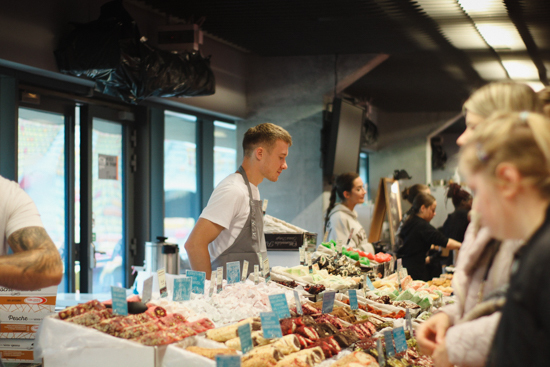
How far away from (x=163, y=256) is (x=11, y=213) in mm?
3125

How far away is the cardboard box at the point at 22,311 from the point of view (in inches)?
96.7

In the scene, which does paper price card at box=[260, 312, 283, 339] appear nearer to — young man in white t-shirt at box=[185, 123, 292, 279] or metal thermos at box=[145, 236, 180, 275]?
young man in white t-shirt at box=[185, 123, 292, 279]

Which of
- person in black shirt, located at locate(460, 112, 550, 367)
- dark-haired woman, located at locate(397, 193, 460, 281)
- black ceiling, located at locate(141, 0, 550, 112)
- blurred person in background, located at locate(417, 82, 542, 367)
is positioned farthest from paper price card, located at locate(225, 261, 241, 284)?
black ceiling, located at locate(141, 0, 550, 112)

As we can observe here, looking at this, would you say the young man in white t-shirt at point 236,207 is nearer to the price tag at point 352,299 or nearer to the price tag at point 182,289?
the price tag at point 182,289

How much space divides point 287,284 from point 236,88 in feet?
15.3

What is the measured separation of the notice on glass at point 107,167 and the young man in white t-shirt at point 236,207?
245 cm

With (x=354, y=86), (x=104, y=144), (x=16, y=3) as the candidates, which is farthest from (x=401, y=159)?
(x=16, y=3)

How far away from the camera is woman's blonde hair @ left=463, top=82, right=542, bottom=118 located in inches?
51.6

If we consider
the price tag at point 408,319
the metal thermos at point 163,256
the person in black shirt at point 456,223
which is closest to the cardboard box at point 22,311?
the price tag at point 408,319

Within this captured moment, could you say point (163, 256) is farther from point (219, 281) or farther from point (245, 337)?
point (245, 337)

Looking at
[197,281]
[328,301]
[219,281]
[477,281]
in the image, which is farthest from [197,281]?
[477,281]

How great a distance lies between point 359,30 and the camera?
5965 millimetres

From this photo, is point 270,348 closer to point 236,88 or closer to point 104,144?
point 104,144

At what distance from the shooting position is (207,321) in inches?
82.7
